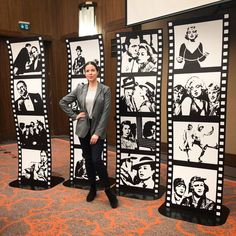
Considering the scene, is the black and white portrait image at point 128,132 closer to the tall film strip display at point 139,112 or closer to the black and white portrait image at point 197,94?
the tall film strip display at point 139,112

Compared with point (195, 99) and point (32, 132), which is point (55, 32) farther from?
point (195, 99)

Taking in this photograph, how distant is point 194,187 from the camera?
105 inches

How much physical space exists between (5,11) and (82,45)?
136 inches

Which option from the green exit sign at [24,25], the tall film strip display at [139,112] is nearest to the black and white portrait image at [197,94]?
the tall film strip display at [139,112]

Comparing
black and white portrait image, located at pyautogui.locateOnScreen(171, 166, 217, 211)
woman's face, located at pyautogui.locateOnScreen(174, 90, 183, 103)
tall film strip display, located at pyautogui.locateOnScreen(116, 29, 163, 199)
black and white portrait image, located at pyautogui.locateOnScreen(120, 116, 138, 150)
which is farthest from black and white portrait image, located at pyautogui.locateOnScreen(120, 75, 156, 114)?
black and white portrait image, located at pyautogui.locateOnScreen(171, 166, 217, 211)

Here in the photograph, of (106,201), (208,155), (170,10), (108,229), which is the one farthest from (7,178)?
(170,10)

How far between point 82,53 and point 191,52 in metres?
1.36

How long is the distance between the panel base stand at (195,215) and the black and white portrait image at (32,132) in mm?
1625

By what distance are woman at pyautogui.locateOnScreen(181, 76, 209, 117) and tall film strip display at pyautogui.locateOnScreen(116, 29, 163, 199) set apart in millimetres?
413

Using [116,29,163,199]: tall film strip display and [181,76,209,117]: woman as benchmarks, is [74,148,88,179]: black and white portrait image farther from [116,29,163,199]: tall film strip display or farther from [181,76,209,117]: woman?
[181,76,209,117]: woman

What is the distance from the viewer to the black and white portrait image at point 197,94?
248 cm

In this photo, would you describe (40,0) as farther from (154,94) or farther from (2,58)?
(154,94)

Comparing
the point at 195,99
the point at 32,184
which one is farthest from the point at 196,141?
the point at 32,184

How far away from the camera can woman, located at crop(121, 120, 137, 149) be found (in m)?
3.15
